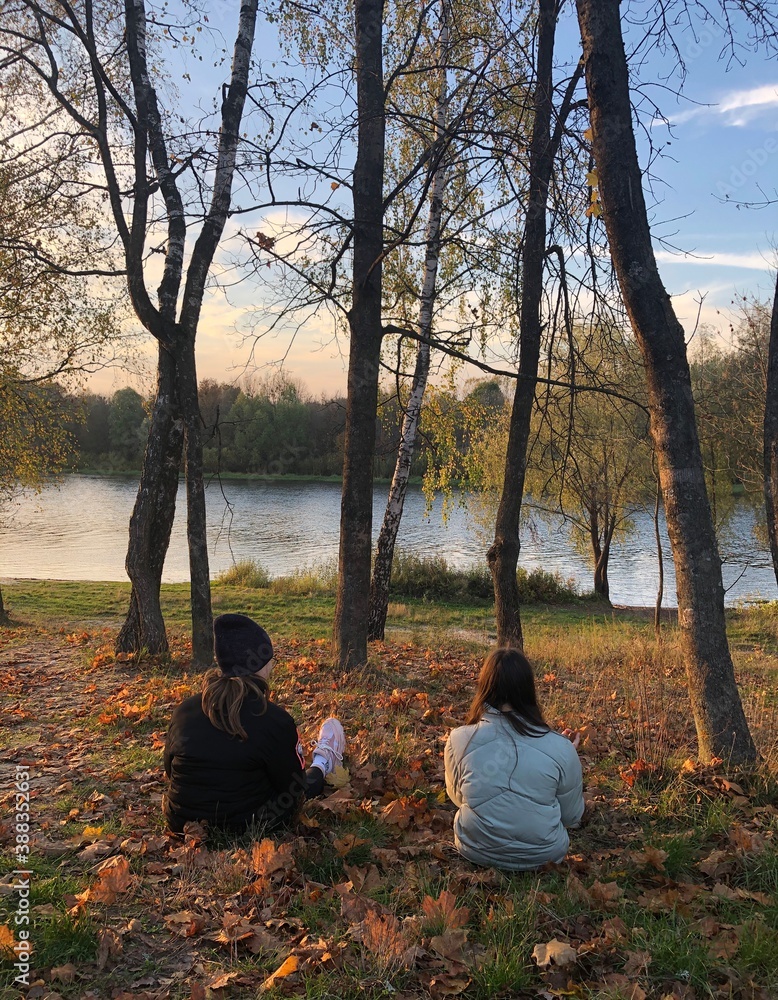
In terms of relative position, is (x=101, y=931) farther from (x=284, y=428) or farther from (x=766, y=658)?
(x=284, y=428)

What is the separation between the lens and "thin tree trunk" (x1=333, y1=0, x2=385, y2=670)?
22.2 feet

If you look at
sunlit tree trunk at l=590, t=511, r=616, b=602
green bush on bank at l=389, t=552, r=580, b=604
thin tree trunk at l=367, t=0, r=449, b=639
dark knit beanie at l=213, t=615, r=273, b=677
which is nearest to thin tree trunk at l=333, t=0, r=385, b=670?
dark knit beanie at l=213, t=615, r=273, b=677

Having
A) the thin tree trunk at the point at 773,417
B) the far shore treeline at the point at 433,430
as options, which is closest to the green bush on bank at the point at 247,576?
the far shore treeline at the point at 433,430

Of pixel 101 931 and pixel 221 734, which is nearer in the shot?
pixel 101 931

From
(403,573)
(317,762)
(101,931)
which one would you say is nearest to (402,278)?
(317,762)

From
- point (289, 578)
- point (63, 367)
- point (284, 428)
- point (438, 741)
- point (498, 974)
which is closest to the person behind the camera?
point (498, 974)

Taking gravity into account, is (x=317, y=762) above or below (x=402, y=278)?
below

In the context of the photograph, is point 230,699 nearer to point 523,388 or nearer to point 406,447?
point 523,388

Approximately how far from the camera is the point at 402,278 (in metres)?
12.0

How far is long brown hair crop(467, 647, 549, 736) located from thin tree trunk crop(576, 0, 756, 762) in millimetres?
1466

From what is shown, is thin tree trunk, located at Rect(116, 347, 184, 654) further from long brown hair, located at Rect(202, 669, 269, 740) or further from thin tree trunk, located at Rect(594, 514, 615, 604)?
thin tree trunk, located at Rect(594, 514, 615, 604)

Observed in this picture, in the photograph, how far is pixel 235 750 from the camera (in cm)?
329

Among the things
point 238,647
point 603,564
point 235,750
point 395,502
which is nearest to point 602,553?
point 603,564

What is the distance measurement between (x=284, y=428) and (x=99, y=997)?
52853mm
